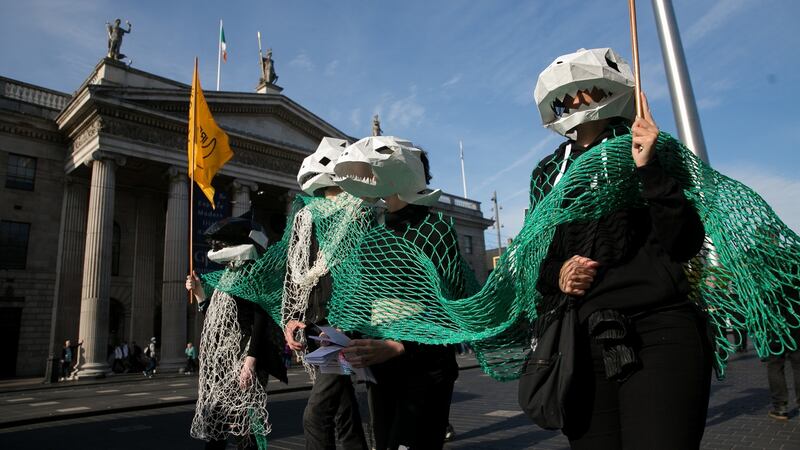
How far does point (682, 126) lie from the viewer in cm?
1390

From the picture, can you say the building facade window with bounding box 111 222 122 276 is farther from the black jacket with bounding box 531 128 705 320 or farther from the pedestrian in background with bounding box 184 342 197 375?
the black jacket with bounding box 531 128 705 320

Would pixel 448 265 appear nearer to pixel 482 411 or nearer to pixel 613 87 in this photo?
pixel 613 87

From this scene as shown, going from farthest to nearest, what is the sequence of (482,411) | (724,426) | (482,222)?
(482,222) < (482,411) < (724,426)

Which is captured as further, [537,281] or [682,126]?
[682,126]

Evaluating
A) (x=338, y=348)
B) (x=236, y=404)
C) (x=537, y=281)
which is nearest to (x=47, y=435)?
(x=236, y=404)

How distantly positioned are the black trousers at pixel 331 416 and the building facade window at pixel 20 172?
90.6ft

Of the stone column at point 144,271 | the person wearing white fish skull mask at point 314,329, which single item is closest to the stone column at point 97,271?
the stone column at point 144,271

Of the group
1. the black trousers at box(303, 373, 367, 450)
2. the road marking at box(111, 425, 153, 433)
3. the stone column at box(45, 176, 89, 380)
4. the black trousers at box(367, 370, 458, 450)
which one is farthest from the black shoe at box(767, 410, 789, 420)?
the stone column at box(45, 176, 89, 380)

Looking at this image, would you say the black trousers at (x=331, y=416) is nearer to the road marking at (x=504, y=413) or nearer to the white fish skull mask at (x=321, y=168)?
the white fish skull mask at (x=321, y=168)

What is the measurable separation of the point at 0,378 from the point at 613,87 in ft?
95.7

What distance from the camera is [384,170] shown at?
2.73 m

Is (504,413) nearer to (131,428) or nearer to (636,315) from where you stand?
(131,428)

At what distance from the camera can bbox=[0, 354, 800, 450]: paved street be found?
5959mm

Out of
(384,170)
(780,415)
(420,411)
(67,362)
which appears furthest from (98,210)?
(780,415)
